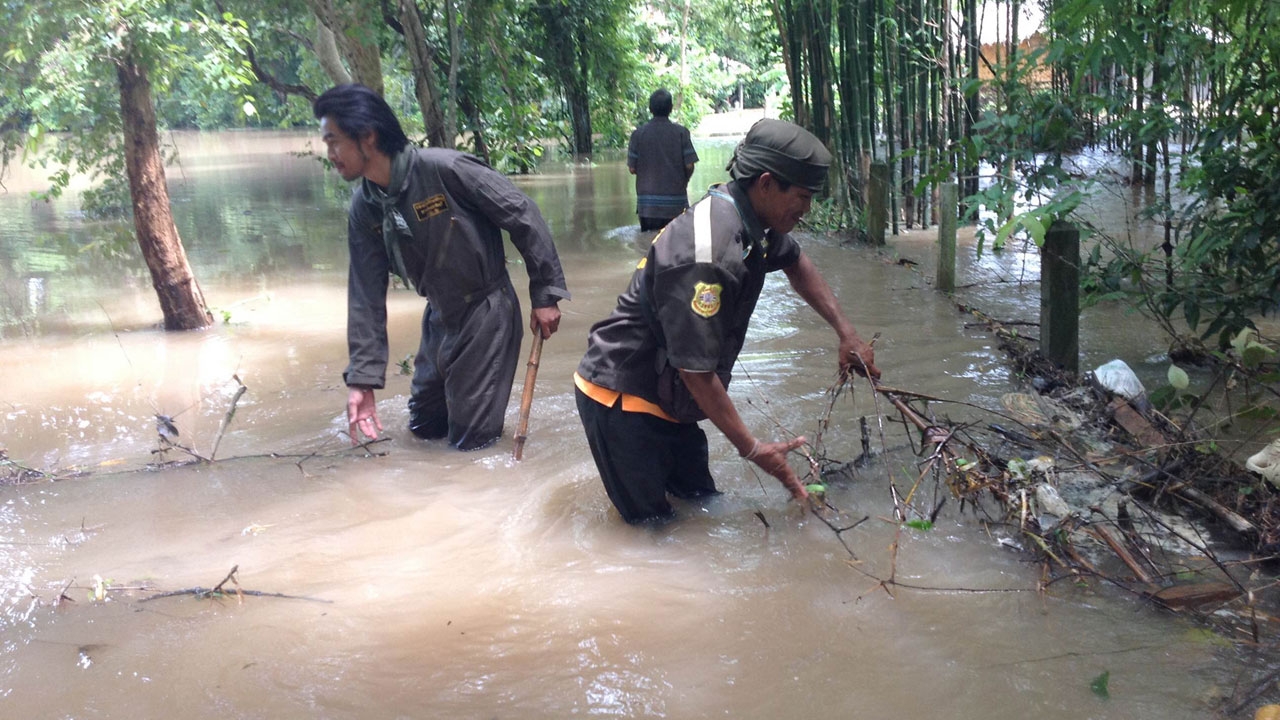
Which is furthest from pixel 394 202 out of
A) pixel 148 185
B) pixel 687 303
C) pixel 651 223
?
pixel 651 223

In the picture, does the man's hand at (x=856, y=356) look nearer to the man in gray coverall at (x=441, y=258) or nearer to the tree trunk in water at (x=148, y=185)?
the man in gray coverall at (x=441, y=258)

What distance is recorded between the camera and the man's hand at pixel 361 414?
13.5 ft

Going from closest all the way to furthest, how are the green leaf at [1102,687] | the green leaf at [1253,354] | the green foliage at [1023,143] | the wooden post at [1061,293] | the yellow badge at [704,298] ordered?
the green leaf at [1102,687]
the yellow badge at [704,298]
the green leaf at [1253,354]
the wooden post at [1061,293]
the green foliage at [1023,143]

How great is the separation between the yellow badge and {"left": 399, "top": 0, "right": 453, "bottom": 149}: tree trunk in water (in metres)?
6.51

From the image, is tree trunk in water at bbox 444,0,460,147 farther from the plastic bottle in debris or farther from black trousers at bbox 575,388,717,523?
the plastic bottle in debris

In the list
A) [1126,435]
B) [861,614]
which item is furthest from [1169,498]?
[861,614]

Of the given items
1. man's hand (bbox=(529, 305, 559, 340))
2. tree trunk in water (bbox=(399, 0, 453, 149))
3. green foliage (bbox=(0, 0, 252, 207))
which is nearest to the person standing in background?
tree trunk in water (bbox=(399, 0, 453, 149))

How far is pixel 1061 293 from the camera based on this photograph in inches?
178

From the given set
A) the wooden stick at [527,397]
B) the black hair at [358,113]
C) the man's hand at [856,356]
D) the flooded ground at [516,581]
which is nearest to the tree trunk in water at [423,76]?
the flooded ground at [516,581]

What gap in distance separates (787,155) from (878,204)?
6359mm

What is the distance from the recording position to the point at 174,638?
2.78 metres

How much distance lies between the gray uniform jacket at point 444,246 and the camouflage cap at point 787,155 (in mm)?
1451

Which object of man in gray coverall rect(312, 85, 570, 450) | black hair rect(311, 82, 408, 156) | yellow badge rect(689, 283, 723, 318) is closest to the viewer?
yellow badge rect(689, 283, 723, 318)

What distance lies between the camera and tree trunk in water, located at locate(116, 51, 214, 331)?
6645 millimetres
